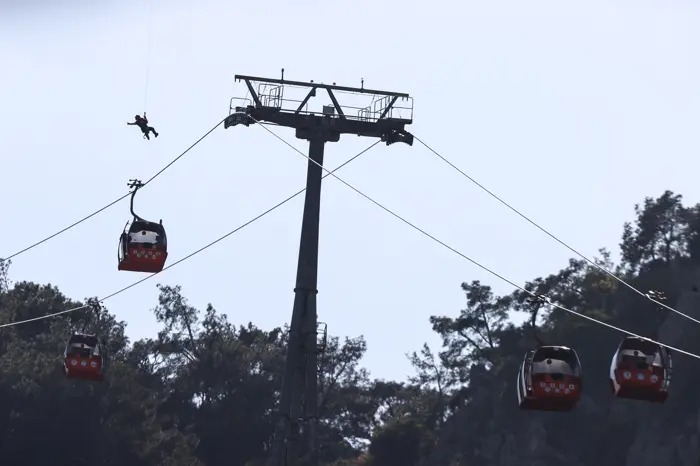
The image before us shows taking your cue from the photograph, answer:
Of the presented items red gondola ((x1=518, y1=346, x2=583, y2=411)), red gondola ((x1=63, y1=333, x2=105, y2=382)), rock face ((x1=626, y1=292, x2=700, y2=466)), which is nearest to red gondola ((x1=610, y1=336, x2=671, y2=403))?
red gondola ((x1=518, y1=346, x2=583, y2=411))

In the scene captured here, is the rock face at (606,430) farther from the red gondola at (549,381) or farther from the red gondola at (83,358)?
the red gondola at (549,381)

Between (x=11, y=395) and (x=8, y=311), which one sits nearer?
(x=11, y=395)

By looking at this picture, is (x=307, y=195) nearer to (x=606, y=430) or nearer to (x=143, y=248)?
(x=143, y=248)

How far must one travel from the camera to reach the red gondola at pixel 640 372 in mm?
31438

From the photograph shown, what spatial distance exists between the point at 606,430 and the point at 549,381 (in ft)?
173

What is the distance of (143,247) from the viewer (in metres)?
36.0

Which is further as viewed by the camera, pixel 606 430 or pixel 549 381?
pixel 606 430

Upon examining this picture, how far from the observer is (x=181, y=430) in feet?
292

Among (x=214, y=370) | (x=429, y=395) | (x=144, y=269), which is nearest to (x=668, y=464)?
(x=429, y=395)

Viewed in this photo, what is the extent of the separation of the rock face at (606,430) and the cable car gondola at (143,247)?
1927 inches

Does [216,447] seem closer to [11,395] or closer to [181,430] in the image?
[181,430]

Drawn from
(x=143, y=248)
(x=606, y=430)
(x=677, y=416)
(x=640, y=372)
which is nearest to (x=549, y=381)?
(x=640, y=372)

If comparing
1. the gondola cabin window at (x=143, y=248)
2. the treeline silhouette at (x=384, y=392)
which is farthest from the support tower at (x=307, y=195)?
the treeline silhouette at (x=384, y=392)

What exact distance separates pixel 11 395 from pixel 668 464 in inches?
1413
